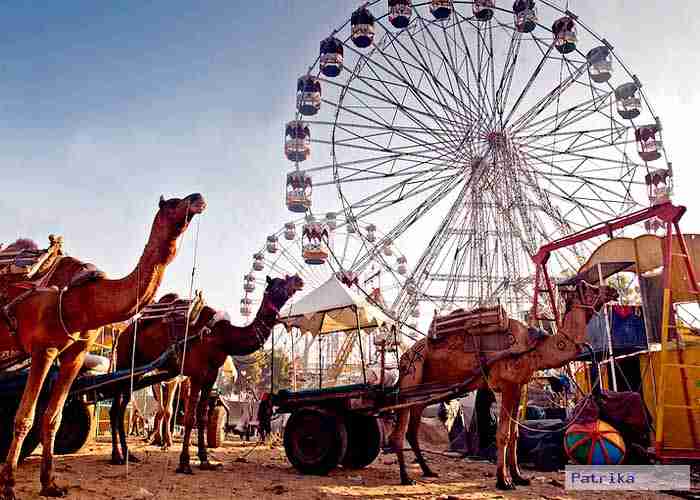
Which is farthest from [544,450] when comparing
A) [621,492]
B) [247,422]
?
[247,422]

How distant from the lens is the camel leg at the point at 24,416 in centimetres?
529

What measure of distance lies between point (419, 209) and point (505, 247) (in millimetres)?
3777

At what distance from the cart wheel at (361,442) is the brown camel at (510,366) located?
1.23 m

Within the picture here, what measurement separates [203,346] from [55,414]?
117 inches

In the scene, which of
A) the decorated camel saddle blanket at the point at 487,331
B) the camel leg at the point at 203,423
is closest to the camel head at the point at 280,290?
the camel leg at the point at 203,423

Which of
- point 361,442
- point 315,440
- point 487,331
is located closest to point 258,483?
point 315,440

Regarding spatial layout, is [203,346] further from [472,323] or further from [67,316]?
[472,323]

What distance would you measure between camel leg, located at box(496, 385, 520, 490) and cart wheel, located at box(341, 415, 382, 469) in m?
2.53

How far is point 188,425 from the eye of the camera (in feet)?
27.4

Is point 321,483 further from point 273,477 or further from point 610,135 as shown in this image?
point 610,135

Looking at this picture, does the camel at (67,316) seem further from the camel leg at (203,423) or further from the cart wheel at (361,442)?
the cart wheel at (361,442)

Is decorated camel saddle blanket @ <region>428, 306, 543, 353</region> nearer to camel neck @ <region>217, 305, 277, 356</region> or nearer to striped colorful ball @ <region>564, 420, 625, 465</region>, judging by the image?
striped colorful ball @ <region>564, 420, 625, 465</region>

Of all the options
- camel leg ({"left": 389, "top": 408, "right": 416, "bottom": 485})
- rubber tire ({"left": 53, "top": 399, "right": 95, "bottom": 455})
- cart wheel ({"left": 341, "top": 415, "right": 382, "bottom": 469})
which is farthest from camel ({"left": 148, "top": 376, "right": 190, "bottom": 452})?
camel leg ({"left": 389, "top": 408, "right": 416, "bottom": 485})

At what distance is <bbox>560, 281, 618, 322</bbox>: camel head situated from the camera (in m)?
7.54
